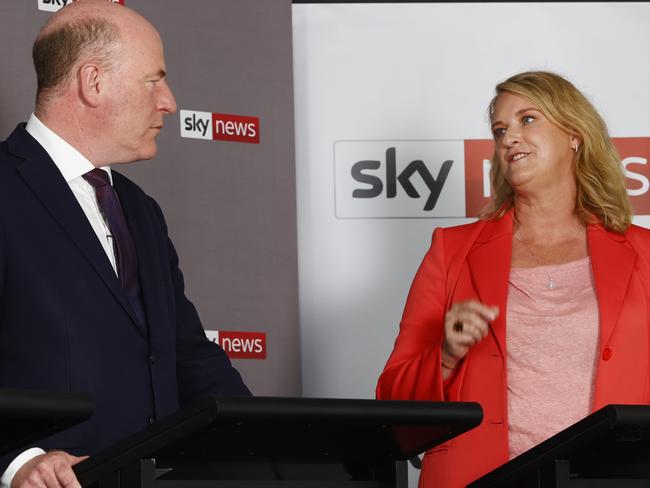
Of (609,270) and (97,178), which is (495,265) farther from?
(97,178)

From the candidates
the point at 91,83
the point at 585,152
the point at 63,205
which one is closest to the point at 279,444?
the point at 63,205

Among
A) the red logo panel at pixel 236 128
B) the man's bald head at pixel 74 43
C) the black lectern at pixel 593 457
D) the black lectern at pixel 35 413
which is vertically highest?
the man's bald head at pixel 74 43

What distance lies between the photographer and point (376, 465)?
86.5 inches

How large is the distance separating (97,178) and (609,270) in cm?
130

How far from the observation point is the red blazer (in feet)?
9.96

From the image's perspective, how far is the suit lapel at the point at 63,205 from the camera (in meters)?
2.53

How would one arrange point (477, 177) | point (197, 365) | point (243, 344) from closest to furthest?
point (197, 365) < point (243, 344) < point (477, 177)

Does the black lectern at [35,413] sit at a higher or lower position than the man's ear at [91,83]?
lower

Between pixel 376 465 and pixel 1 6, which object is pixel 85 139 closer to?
pixel 376 465

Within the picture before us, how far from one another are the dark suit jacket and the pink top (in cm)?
87

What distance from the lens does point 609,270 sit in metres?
3.17

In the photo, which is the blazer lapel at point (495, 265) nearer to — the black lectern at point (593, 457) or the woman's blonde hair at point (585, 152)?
the woman's blonde hair at point (585, 152)

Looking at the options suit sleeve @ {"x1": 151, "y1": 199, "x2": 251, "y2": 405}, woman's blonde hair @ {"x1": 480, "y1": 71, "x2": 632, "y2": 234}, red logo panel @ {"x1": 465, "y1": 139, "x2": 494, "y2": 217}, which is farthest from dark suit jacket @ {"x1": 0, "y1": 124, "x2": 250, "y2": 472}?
red logo panel @ {"x1": 465, "y1": 139, "x2": 494, "y2": 217}

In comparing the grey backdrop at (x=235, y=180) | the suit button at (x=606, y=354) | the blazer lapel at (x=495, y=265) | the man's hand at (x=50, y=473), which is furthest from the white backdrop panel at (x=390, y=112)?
the man's hand at (x=50, y=473)
